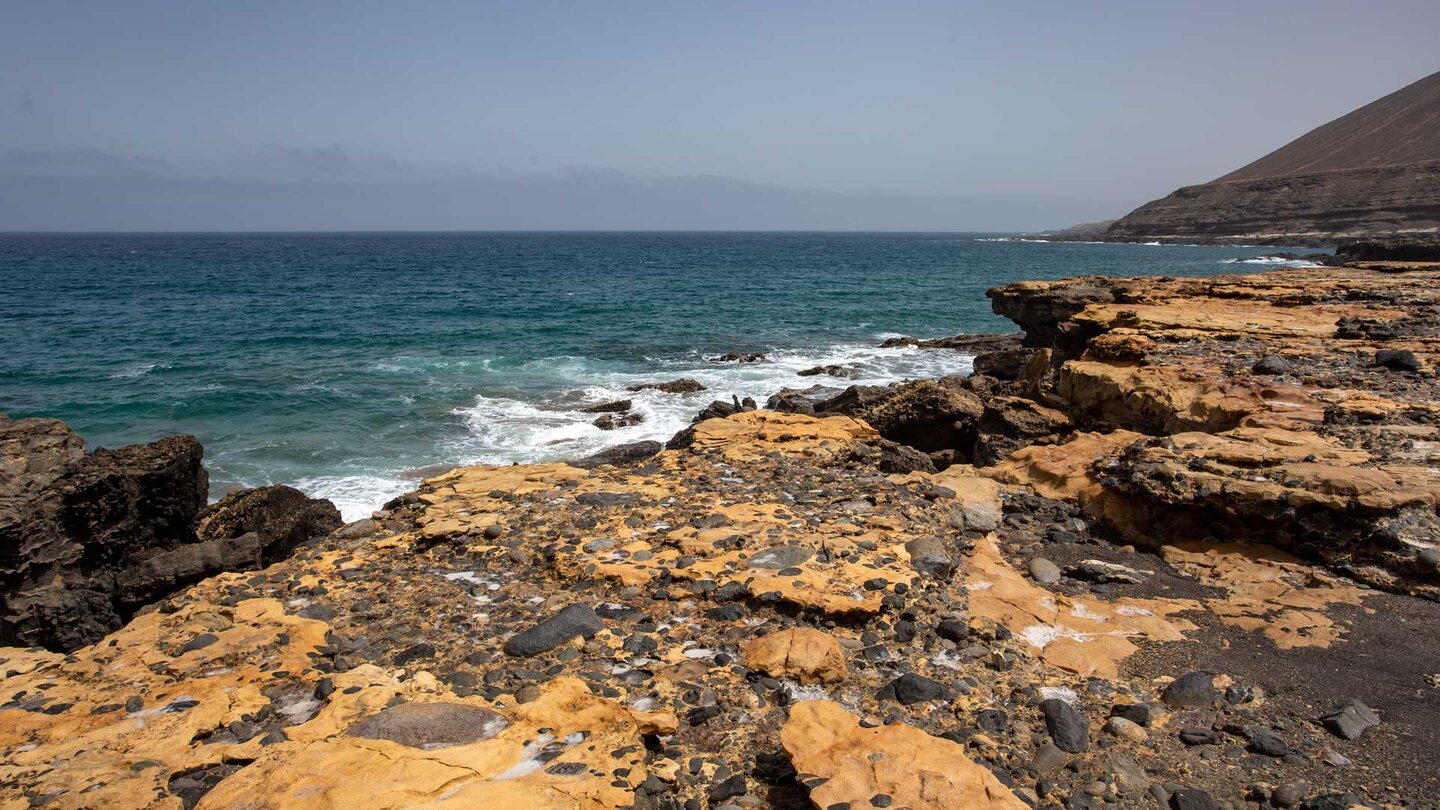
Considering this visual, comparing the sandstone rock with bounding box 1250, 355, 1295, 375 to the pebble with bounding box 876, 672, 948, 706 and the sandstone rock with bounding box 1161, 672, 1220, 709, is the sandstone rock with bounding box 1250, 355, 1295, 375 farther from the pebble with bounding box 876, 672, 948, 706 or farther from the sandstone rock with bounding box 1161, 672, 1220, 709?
the pebble with bounding box 876, 672, 948, 706

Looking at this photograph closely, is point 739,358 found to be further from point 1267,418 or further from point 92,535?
point 92,535

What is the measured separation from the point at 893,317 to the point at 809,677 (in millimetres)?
40429

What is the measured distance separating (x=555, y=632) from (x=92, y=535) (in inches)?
276

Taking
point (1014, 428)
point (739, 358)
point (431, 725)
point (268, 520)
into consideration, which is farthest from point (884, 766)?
point (739, 358)

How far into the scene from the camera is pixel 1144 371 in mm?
11344

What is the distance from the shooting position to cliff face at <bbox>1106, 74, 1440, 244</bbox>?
94562 mm

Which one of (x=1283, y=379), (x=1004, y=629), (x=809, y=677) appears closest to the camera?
→ (x=809, y=677)

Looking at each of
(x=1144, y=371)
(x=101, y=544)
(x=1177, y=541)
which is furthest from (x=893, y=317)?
(x=101, y=544)

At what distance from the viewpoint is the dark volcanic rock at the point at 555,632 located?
224 inches

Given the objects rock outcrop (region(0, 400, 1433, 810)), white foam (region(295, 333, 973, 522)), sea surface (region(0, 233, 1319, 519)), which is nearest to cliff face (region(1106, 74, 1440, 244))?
sea surface (region(0, 233, 1319, 519))

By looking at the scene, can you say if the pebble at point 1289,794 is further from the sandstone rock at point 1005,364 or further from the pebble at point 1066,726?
the sandstone rock at point 1005,364

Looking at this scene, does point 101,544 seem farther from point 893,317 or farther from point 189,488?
point 893,317

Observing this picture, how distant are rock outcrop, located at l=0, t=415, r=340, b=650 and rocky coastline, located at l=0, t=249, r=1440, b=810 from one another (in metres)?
0.04

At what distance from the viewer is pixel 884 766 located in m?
4.16
